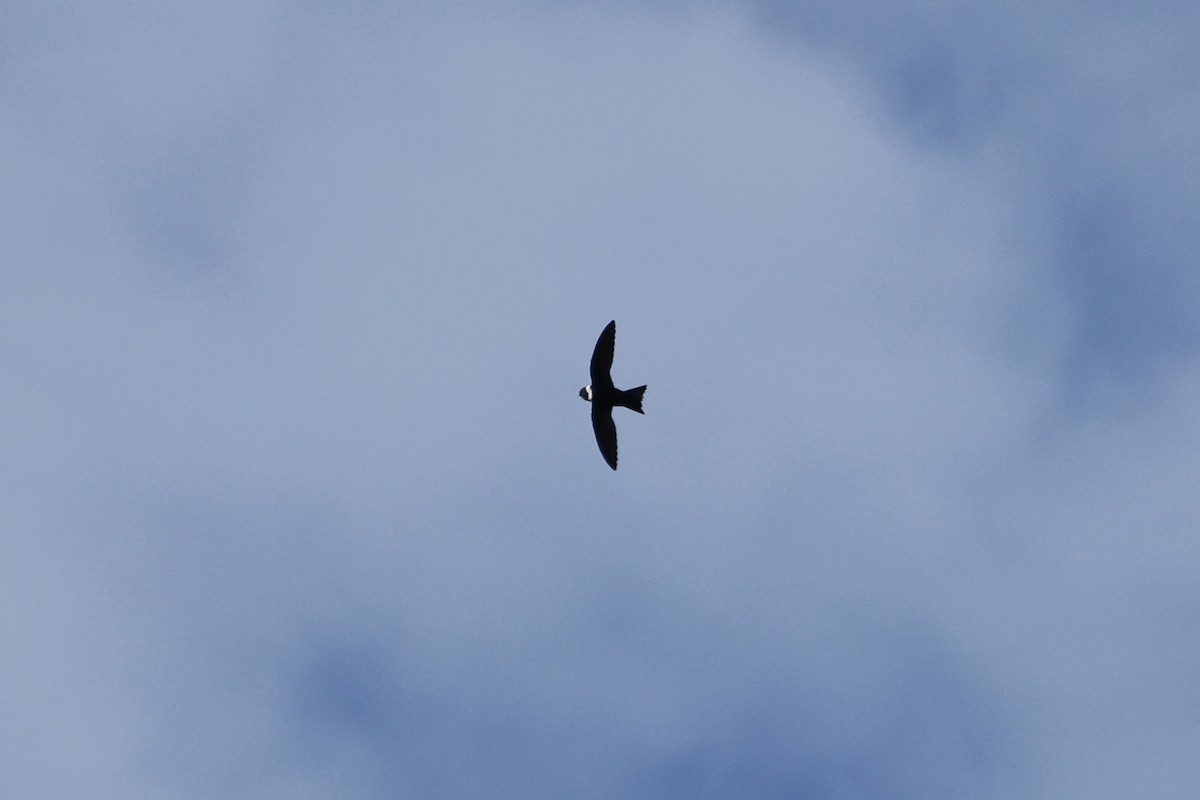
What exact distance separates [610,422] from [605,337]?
376 cm

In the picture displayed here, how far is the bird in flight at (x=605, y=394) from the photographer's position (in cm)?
5619

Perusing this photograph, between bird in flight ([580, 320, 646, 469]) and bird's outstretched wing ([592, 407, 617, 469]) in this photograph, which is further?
bird's outstretched wing ([592, 407, 617, 469])

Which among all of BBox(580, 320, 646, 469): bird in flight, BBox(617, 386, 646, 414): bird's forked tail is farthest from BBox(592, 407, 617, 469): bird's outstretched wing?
BBox(617, 386, 646, 414): bird's forked tail

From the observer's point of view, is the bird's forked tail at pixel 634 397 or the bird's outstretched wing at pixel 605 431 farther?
the bird's outstretched wing at pixel 605 431

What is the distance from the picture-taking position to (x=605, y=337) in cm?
5638

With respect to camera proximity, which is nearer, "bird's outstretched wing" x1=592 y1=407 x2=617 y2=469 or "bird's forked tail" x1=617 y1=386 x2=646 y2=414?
"bird's forked tail" x1=617 y1=386 x2=646 y2=414

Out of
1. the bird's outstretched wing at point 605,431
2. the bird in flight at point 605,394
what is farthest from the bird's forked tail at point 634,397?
the bird's outstretched wing at point 605,431

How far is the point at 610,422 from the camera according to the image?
58.2 metres

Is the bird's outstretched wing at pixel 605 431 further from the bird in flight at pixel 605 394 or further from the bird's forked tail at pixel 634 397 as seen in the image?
the bird's forked tail at pixel 634 397

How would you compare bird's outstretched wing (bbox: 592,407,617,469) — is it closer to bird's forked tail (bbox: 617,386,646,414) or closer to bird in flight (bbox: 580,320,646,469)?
bird in flight (bbox: 580,320,646,469)

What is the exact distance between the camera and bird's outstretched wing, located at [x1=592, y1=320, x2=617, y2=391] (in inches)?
2218

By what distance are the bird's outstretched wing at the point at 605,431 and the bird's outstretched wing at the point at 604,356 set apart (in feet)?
4.44

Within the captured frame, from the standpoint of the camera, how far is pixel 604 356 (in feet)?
185

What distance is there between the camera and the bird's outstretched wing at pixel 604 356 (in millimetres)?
56344
